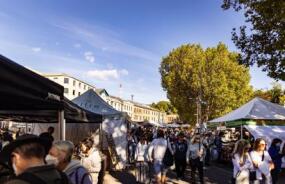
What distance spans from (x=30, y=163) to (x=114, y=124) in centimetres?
1617

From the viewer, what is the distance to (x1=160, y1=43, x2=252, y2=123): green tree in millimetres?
51688

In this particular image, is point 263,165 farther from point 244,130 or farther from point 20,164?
point 244,130

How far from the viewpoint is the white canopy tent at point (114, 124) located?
18.8m

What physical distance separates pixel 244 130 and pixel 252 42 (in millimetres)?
6352

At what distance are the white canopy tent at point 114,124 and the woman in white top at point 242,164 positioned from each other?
412 inches

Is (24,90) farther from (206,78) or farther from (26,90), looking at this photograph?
(206,78)

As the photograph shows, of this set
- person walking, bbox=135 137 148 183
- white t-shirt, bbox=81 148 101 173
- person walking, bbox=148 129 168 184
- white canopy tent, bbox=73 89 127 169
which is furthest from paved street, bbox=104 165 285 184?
white t-shirt, bbox=81 148 101 173

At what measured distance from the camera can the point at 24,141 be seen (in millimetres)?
2848

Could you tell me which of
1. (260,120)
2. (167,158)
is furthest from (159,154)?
(260,120)

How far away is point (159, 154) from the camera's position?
11.7m

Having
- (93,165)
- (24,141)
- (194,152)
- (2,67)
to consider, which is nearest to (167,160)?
(194,152)

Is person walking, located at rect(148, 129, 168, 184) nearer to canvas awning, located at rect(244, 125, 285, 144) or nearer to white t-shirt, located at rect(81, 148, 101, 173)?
white t-shirt, located at rect(81, 148, 101, 173)

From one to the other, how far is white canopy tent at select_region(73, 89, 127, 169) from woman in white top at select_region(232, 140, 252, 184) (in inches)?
412

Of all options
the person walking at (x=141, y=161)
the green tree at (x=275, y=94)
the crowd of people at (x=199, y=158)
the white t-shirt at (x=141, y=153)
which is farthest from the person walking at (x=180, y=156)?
the green tree at (x=275, y=94)
